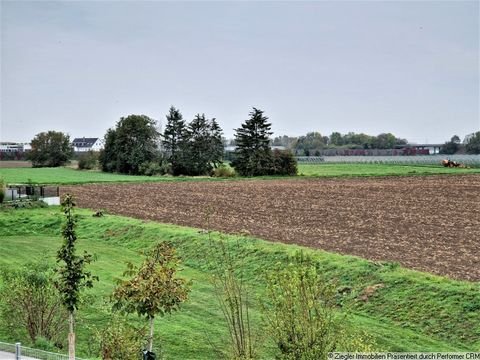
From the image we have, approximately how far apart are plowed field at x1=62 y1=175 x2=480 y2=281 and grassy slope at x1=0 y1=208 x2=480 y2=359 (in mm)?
2025

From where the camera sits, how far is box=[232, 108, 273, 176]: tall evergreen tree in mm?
99125

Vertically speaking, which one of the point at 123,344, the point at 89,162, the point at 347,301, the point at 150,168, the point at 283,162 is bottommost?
the point at 347,301

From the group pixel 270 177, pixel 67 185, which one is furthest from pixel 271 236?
pixel 270 177

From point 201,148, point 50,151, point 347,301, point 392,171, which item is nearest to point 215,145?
point 201,148

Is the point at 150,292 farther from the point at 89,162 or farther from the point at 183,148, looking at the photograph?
the point at 89,162

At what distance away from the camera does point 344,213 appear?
46.6 metres

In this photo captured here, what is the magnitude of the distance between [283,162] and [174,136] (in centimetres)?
2014

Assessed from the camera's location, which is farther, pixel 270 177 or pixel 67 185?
pixel 270 177

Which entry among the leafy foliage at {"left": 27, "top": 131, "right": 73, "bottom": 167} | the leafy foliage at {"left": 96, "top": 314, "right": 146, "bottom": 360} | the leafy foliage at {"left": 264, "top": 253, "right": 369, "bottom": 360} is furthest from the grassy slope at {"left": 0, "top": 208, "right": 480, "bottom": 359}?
the leafy foliage at {"left": 27, "top": 131, "right": 73, "bottom": 167}

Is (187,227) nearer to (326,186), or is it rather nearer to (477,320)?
(477,320)

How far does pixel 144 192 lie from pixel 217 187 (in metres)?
9.63

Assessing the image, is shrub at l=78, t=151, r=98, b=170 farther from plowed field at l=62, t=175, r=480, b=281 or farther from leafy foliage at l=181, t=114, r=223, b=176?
plowed field at l=62, t=175, r=480, b=281

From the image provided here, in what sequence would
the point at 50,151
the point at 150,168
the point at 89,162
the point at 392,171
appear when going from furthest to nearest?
the point at 50,151, the point at 89,162, the point at 150,168, the point at 392,171

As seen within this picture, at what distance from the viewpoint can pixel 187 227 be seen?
41.0 m
